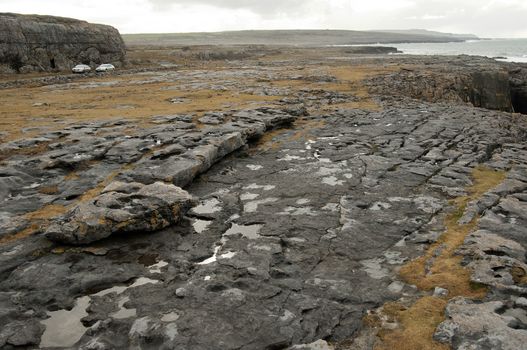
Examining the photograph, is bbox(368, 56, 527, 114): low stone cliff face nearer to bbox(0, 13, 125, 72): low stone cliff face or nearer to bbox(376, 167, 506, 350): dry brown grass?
bbox(376, 167, 506, 350): dry brown grass

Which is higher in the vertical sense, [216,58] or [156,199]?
[216,58]

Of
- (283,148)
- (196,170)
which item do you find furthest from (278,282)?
(283,148)

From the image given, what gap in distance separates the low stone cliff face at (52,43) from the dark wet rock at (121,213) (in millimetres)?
63240

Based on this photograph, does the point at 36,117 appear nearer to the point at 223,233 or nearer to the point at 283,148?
the point at 283,148

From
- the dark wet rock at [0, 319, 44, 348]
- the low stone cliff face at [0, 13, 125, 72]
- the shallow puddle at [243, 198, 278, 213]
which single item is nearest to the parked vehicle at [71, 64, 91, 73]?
the low stone cliff face at [0, 13, 125, 72]

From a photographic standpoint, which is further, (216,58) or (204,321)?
(216,58)

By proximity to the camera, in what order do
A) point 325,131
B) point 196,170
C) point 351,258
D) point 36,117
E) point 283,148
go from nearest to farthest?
point 351,258
point 196,170
point 283,148
point 325,131
point 36,117

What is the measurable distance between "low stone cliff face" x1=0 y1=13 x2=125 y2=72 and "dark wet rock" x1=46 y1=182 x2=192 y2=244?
6324 centimetres

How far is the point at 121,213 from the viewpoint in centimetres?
1416

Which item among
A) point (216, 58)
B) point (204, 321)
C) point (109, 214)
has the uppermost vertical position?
point (216, 58)

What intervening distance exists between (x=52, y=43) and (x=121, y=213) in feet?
232

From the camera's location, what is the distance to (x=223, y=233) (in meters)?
15.2

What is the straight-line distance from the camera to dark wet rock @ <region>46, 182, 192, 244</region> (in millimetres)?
13547

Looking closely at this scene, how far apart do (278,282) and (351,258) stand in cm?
287
